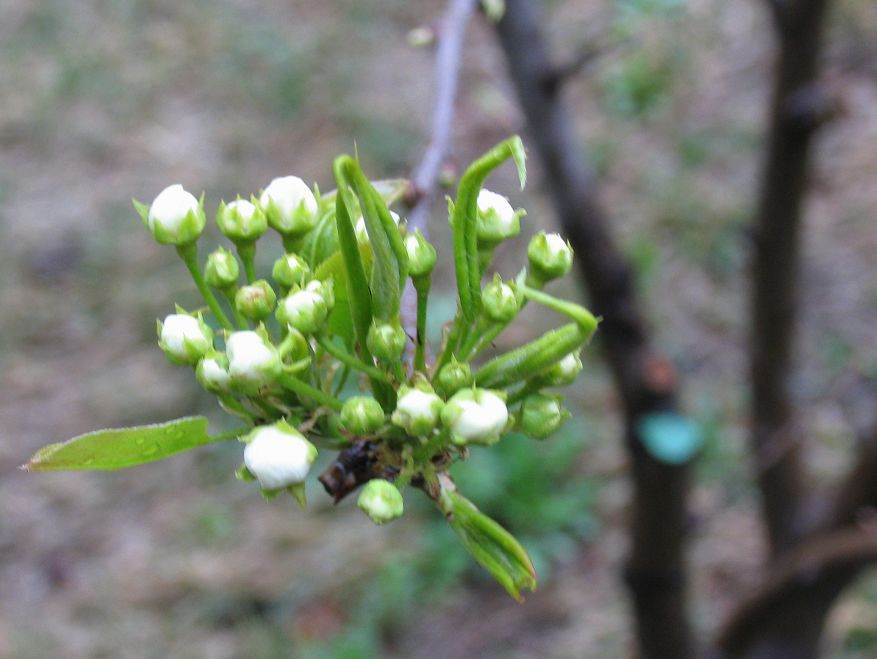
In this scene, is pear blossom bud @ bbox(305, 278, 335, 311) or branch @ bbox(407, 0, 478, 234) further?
branch @ bbox(407, 0, 478, 234)

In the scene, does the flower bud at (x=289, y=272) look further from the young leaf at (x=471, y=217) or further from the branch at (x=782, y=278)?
the branch at (x=782, y=278)

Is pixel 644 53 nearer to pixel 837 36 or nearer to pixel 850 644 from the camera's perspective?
pixel 837 36

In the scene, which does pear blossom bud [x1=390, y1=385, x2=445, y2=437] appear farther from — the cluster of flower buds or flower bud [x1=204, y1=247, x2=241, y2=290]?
flower bud [x1=204, y1=247, x2=241, y2=290]

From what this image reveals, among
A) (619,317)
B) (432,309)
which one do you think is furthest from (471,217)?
(432,309)

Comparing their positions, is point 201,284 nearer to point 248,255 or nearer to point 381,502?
point 248,255

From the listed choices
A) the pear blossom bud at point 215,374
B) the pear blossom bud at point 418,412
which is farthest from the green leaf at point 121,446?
the pear blossom bud at point 418,412

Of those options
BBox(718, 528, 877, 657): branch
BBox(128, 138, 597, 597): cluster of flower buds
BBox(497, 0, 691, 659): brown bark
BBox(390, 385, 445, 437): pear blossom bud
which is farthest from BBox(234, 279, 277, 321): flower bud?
BBox(718, 528, 877, 657): branch
